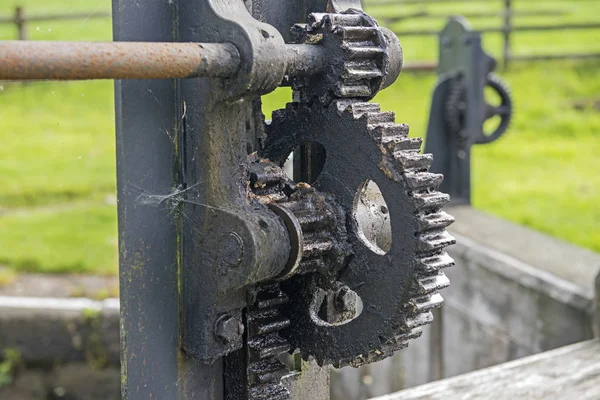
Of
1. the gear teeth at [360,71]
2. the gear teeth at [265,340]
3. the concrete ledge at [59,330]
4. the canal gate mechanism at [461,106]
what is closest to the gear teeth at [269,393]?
the gear teeth at [265,340]

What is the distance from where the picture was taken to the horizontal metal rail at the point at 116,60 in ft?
3.18

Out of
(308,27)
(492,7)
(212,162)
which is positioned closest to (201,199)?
(212,162)

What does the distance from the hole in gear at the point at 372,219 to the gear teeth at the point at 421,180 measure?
10 centimetres

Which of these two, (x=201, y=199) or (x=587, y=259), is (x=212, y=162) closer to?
(x=201, y=199)

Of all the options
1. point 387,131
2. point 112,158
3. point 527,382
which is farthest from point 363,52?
point 112,158

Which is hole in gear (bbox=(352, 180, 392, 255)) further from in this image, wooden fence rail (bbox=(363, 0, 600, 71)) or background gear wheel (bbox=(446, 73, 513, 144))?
wooden fence rail (bbox=(363, 0, 600, 71))

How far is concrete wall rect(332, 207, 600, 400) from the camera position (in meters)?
3.82

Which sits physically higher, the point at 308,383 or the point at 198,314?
the point at 198,314

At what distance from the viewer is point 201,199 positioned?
129 centimetres

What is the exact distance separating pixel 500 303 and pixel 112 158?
4377 mm

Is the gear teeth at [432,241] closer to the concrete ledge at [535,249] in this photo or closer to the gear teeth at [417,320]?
the gear teeth at [417,320]

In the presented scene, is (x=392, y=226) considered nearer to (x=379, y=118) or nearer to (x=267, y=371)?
(x=379, y=118)

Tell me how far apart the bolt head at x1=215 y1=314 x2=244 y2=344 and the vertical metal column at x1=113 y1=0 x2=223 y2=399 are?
0.27 feet

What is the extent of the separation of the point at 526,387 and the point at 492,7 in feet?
36.9
